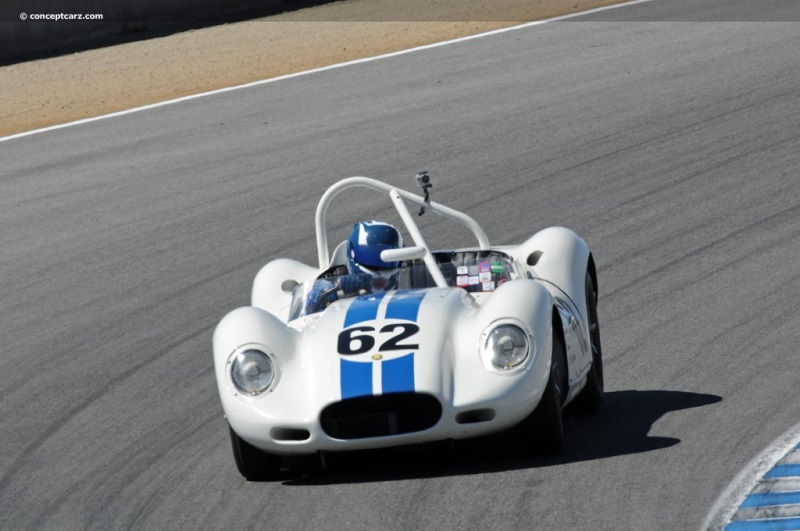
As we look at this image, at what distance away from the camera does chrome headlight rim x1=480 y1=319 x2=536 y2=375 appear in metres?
5.91

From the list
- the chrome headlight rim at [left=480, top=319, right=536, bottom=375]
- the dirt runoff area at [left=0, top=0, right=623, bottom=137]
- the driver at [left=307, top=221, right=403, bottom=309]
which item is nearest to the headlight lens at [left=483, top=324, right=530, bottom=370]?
the chrome headlight rim at [left=480, top=319, right=536, bottom=375]

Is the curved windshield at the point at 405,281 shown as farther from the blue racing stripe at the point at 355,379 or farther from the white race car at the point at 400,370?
the blue racing stripe at the point at 355,379

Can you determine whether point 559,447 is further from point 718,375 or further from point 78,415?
point 78,415

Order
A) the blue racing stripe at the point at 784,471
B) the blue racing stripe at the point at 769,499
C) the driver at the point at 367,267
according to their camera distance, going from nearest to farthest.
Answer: the blue racing stripe at the point at 769,499
the blue racing stripe at the point at 784,471
the driver at the point at 367,267

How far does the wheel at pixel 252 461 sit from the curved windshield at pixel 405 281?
82 centimetres

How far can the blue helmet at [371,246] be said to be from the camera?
700cm

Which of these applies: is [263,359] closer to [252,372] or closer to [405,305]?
[252,372]

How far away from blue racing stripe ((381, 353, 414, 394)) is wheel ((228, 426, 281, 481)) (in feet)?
2.53

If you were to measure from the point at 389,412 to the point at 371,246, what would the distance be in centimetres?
139

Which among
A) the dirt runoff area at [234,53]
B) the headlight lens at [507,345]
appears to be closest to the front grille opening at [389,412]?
the headlight lens at [507,345]

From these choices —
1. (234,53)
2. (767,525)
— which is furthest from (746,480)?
(234,53)

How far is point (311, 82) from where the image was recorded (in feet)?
54.1

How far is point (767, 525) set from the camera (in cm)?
517

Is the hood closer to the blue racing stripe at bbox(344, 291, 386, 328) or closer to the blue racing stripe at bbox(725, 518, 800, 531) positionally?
the blue racing stripe at bbox(344, 291, 386, 328)
